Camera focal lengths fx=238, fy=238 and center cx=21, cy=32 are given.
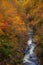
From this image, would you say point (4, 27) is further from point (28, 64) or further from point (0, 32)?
point (28, 64)

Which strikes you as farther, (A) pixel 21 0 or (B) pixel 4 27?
(A) pixel 21 0

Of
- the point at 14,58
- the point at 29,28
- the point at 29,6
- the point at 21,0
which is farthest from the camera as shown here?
the point at 21,0

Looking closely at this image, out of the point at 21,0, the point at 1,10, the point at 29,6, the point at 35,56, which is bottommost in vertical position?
the point at 35,56

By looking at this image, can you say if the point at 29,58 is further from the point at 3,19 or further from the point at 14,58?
the point at 3,19

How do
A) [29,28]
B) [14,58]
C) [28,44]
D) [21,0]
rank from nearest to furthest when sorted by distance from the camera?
[14,58]
[28,44]
[29,28]
[21,0]

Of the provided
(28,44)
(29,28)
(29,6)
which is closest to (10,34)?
(28,44)

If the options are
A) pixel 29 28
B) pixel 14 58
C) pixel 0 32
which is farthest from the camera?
pixel 29 28

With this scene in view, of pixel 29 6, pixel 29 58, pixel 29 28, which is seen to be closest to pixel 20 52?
pixel 29 58

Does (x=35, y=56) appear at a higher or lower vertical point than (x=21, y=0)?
lower

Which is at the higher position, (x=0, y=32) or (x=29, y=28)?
(x=29, y=28)
